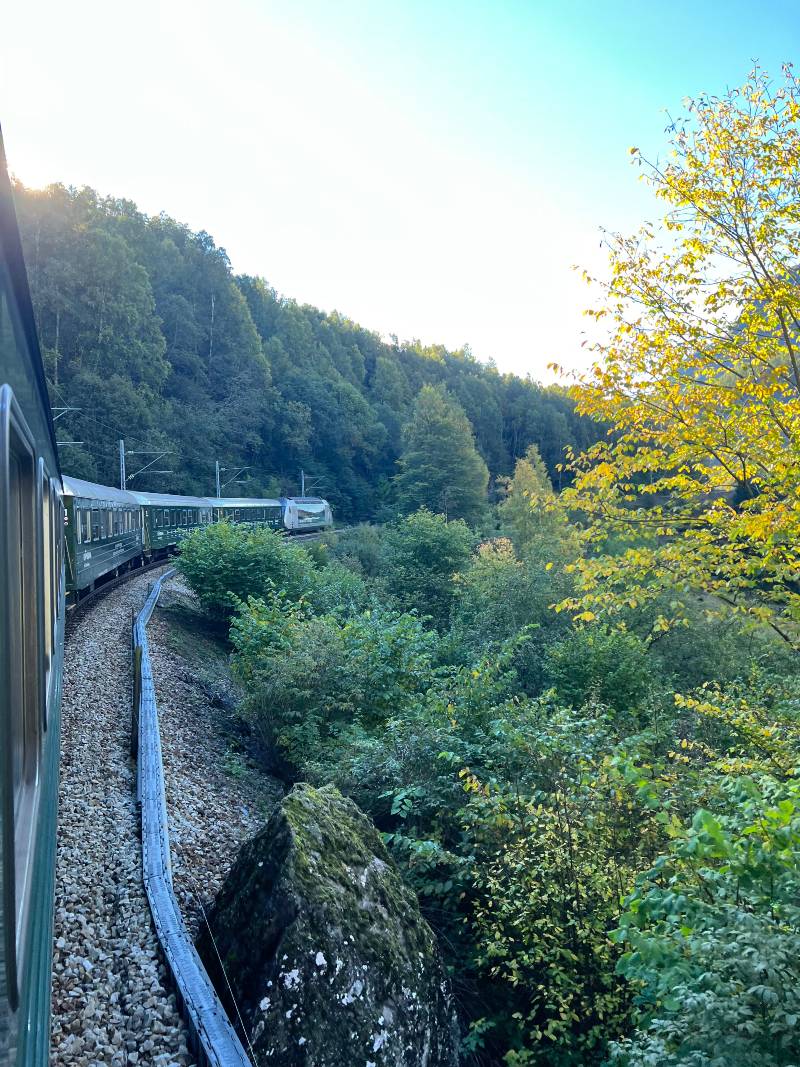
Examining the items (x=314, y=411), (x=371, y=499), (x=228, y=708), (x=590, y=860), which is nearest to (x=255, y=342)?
(x=314, y=411)

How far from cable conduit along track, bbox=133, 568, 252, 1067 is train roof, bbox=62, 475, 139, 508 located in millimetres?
6851

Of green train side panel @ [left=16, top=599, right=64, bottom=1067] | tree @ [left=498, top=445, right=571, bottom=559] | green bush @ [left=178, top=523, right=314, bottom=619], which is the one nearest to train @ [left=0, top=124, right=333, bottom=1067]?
green train side panel @ [left=16, top=599, right=64, bottom=1067]

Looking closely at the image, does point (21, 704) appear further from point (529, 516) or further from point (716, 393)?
point (529, 516)

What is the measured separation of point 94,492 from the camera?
1471 centimetres

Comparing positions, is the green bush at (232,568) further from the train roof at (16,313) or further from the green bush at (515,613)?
the train roof at (16,313)

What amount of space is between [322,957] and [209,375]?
52278 mm

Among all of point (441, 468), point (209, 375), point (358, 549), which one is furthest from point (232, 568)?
point (209, 375)

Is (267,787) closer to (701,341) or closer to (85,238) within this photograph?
(701,341)

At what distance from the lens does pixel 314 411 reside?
198ft

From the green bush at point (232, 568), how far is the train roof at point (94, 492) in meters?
2.21

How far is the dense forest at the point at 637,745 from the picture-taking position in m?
3.16

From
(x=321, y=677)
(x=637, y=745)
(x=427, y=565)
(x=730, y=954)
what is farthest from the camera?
(x=427, y=565)

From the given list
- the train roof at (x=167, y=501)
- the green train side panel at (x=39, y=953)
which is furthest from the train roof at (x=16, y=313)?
the train roof at (x=167, y=501)

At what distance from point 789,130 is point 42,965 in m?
8.02
